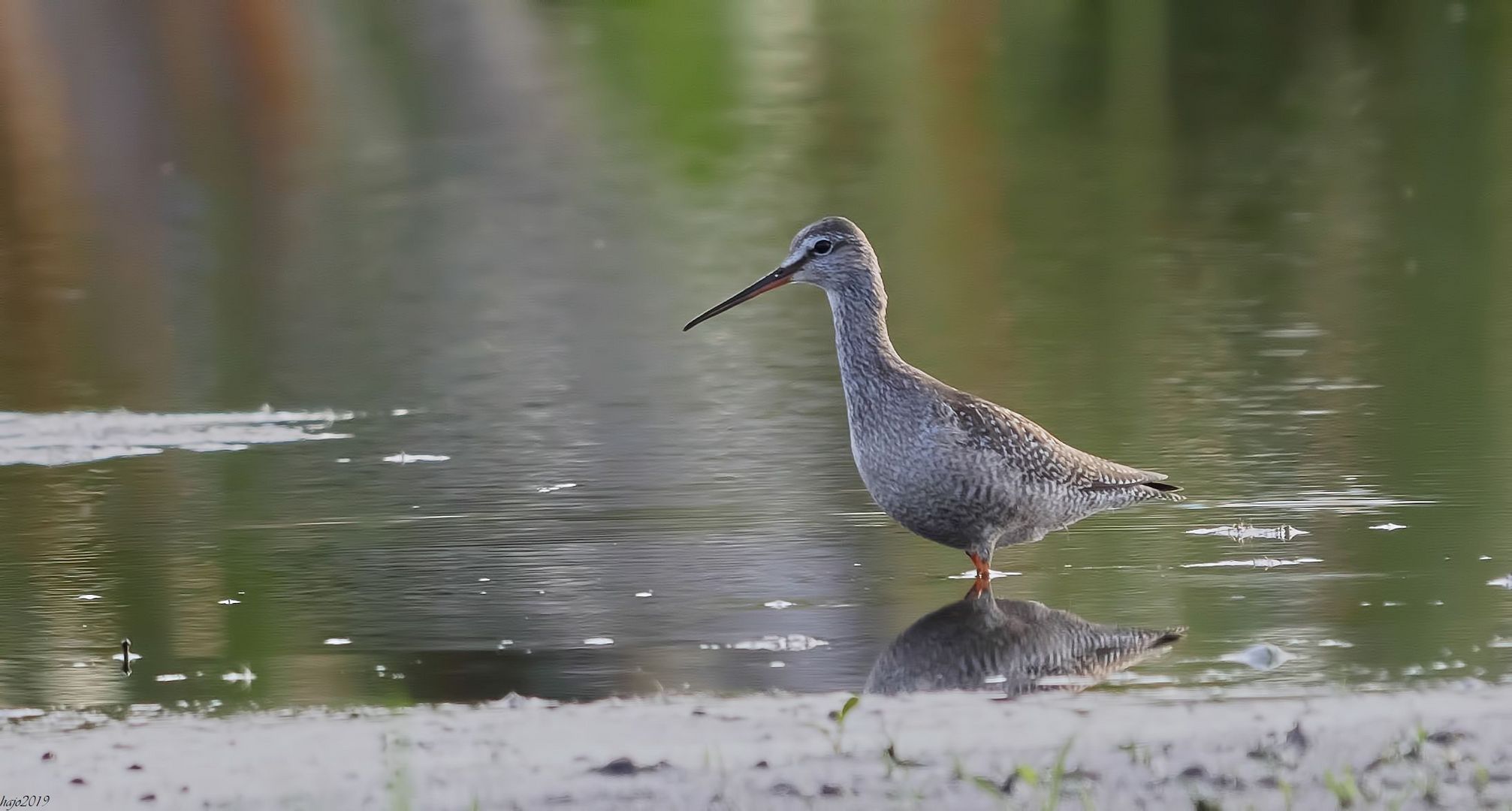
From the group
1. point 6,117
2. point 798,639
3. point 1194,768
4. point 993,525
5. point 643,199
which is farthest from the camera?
point 6,117

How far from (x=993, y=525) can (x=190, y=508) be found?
322cm

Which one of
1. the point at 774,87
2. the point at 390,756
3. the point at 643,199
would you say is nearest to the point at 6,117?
the point at 774,87

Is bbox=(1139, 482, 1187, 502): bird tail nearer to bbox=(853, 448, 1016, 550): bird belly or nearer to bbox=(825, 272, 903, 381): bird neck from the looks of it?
bbox=(853, 448, 1016, 550): bird belly

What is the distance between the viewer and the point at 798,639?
675cm

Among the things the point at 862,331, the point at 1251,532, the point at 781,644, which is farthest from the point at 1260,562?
the point at 781,644

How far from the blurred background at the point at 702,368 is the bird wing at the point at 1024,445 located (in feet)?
0.97

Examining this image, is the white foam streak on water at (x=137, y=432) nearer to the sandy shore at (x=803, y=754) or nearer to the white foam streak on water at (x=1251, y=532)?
the white foam streak on water at (x=1251, y=532)

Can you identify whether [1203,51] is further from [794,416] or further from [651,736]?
[651,736]

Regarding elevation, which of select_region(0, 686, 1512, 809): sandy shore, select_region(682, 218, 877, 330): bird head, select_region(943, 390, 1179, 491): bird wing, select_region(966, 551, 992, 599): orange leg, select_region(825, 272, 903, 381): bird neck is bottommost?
select_region(0, 686, 1512, 809): sandy shore

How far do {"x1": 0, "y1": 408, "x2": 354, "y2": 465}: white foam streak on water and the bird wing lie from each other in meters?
3.73

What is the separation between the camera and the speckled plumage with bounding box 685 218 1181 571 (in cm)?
746

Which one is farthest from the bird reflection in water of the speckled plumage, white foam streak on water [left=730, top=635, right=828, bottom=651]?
the speckled plumage

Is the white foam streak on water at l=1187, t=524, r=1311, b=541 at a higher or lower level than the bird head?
lower

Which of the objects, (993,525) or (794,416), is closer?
(993,525)
